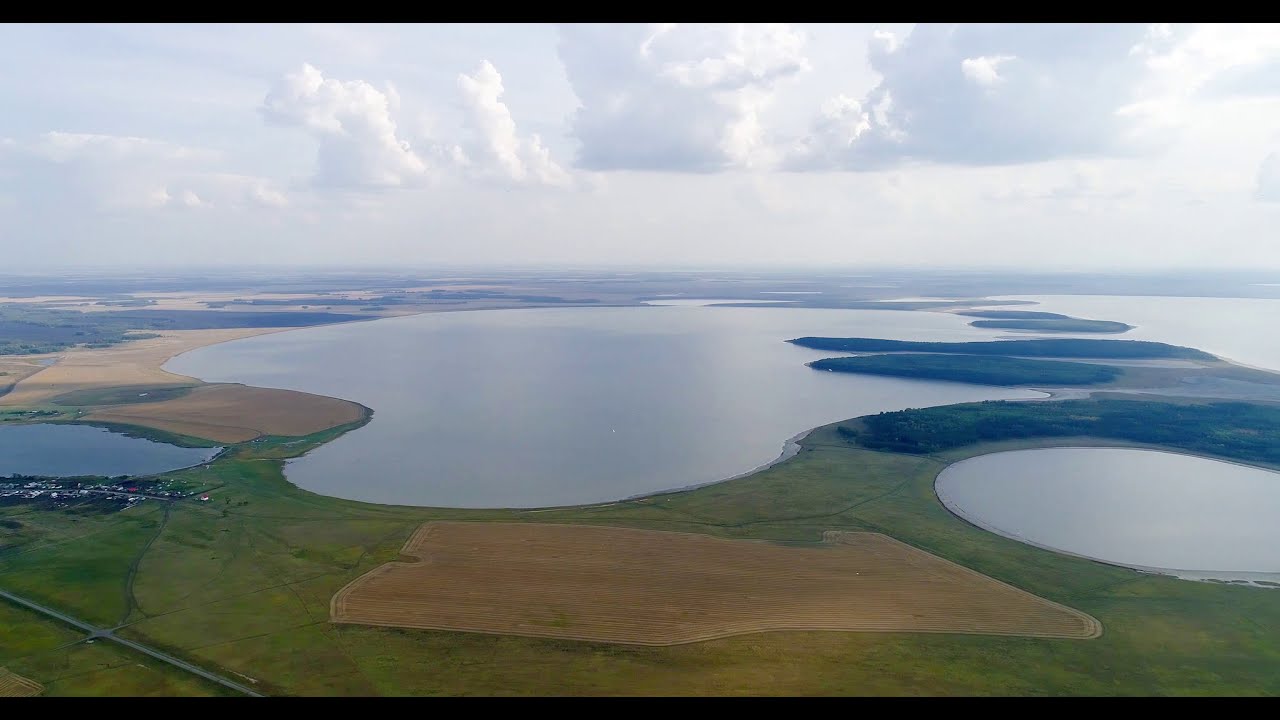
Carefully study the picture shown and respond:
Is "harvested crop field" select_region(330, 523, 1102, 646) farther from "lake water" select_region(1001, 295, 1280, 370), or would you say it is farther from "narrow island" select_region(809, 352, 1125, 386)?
"lake water" select_region(1001, 295, 1280, 370)

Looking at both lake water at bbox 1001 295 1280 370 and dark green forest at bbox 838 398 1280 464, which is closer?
dark green forest at bbox 838 398 1280 464

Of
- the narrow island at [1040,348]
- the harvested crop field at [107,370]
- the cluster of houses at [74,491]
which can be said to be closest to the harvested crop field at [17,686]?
the cluster of houses at [74,491]

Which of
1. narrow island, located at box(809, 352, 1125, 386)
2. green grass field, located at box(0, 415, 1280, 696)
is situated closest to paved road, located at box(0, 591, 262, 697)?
green grass field, located at box(0, 415, 1280, 696)

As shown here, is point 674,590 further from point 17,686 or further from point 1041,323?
point 1041,323

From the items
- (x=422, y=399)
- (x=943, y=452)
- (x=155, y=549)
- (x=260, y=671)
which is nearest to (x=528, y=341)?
(x=422, y=399)

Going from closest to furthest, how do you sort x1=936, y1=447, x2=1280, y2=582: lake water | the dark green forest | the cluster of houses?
x1=936, y1=447, x2=1280, y2=582: lake water < the cluster of houses < the dark green forest
